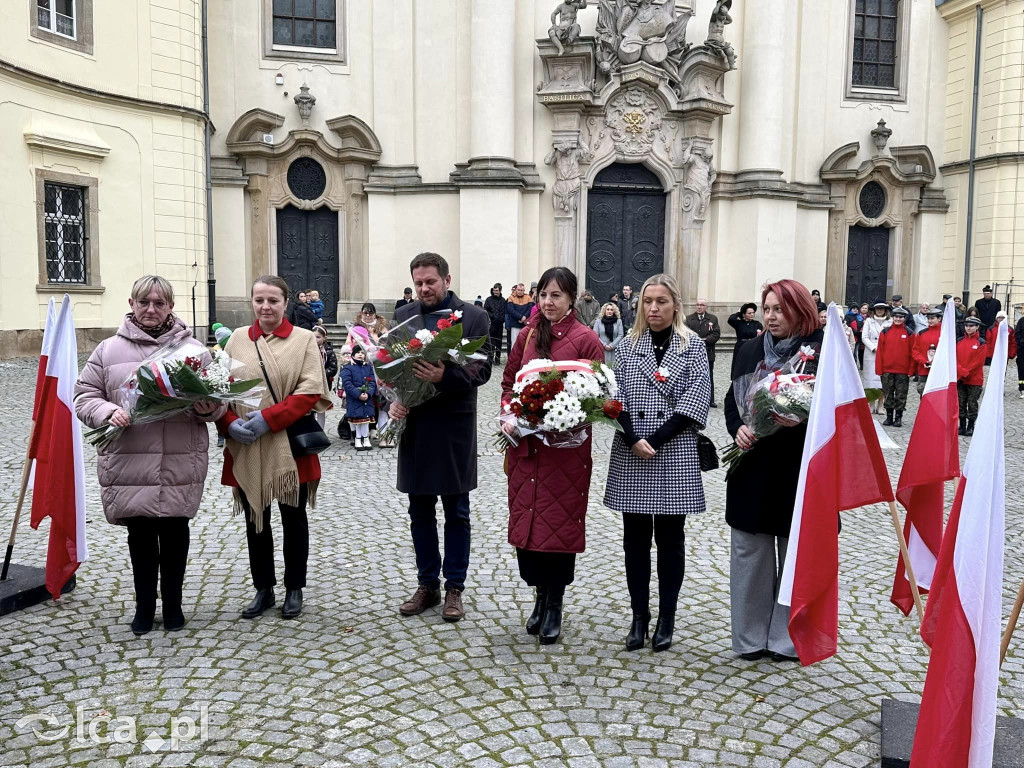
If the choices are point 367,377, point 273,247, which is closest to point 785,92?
point 273,247

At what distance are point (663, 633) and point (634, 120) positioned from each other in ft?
62.4

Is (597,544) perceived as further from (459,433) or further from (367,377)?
(367,377)

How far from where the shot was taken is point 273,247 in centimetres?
2134

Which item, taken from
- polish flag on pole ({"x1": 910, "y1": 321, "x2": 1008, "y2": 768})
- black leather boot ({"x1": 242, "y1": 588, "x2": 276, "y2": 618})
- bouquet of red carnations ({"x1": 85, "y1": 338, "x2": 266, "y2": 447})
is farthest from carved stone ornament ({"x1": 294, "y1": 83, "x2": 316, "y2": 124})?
polish flag on pole ({"x1": 910, "y1": 321, "x2": 1008, "y2": 768})

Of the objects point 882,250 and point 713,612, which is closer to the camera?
point 713,612

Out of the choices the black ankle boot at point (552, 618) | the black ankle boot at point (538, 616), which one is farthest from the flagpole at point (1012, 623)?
the black ankle boot at point (538, 616)

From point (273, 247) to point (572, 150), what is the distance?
753 cm

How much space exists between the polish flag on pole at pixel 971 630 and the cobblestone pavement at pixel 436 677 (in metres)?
0.67

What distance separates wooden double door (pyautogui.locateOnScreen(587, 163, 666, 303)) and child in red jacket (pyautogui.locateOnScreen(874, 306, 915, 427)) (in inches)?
386

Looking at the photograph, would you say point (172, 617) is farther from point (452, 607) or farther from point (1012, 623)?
point (1012, 623)

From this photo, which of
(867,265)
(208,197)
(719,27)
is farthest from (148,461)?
(867,265)

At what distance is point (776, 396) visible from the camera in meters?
4.00

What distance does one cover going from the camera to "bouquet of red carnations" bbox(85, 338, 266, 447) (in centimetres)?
429

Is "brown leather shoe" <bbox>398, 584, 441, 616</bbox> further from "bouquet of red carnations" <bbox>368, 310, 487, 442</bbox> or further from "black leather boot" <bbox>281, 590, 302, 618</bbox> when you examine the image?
"bouquet of red carnations" <bbox>368, 310, 487, 442</bbox>
